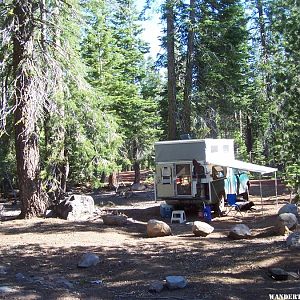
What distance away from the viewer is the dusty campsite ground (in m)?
6.24

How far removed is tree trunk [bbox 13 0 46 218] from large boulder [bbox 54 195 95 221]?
620 millimetres

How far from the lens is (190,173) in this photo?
14945 millimetres

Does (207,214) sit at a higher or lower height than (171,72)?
lower

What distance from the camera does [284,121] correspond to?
380 inches

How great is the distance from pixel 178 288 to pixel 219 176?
9.50 m

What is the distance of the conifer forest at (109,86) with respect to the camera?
10109mm

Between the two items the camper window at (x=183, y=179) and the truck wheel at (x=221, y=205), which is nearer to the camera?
the camper window at (x=183, y=179)

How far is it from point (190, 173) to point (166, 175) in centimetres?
92

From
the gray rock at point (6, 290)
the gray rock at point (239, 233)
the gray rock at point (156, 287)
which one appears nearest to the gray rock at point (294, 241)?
the gray rock at point (239, 233)

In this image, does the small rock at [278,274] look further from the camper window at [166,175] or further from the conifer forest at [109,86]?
the camper window at [166,175]

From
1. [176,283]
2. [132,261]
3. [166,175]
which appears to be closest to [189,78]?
[166,175]

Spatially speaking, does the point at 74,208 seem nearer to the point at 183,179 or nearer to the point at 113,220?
the point at 113,220

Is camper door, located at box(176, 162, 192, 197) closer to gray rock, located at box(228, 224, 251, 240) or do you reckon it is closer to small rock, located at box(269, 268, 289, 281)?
gray rock, located at box(228, 224, 251, 240)

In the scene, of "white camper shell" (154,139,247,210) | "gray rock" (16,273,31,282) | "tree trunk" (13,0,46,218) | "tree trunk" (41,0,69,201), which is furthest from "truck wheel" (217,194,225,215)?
"gray rock" (16,273,31,282)
